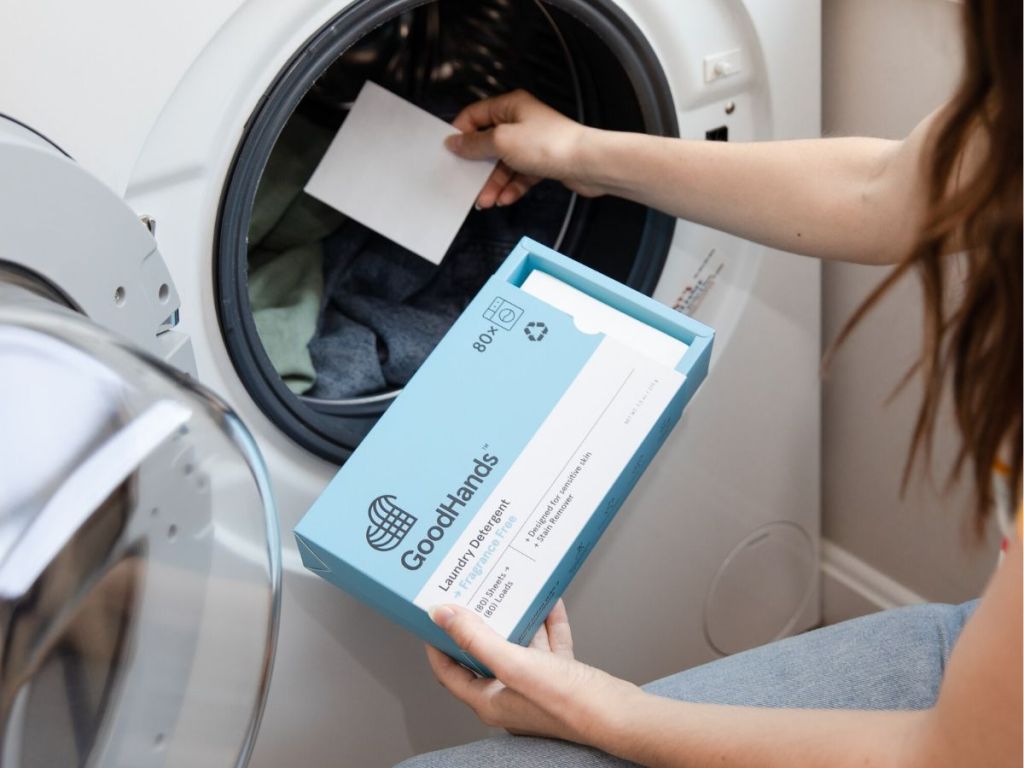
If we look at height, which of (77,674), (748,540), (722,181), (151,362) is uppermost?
(722,181)

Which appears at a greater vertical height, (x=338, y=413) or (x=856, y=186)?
(x=856, y=186)

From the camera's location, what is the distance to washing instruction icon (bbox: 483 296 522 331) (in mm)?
715

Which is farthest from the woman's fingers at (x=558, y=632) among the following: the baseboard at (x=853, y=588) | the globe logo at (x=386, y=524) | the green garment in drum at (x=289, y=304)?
the baseboard at (x=853, y=588)

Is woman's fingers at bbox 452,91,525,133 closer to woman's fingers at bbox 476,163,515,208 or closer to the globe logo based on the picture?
woman's fingers at bbox 476,163,515,208

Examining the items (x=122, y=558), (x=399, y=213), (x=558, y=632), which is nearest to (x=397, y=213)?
(x=399, y=213)

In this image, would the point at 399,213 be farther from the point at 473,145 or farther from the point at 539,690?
the point at 539,690

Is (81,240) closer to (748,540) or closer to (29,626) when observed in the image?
(29,626)

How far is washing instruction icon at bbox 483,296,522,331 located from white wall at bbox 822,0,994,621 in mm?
304

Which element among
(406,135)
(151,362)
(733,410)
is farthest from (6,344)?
(733,410)

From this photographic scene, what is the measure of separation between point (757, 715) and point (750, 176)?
0.38 m

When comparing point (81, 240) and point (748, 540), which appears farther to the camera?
point (748, 540)

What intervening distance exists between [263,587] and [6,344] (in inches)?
7.1

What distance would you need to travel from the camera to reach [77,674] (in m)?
0.50

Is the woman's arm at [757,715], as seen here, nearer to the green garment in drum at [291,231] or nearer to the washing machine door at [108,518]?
the washing machine door at [108,518]
